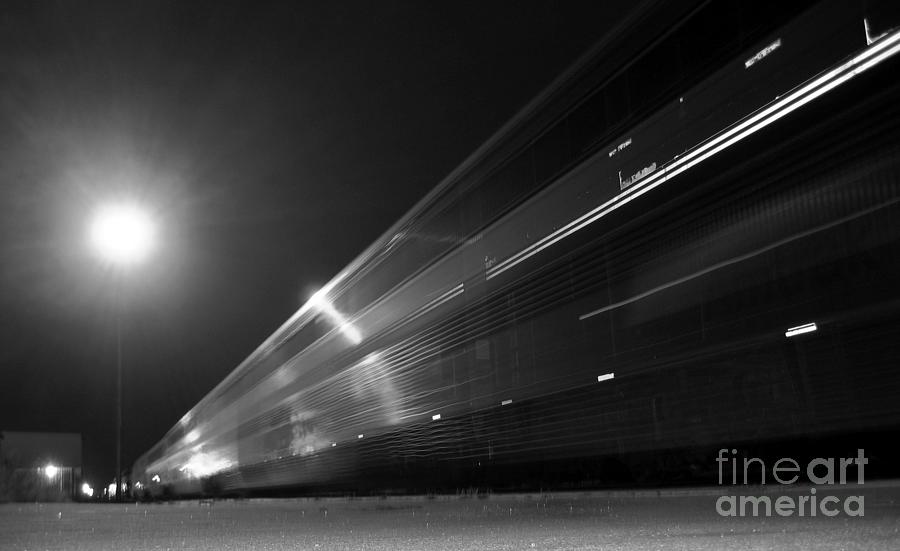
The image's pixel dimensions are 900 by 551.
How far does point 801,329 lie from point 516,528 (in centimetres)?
161

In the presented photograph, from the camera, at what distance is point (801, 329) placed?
385cm

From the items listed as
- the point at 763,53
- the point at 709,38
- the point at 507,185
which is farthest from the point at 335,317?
the point at 763,53

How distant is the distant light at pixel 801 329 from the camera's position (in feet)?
12.4

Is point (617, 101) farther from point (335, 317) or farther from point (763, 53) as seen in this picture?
point (335, 317)

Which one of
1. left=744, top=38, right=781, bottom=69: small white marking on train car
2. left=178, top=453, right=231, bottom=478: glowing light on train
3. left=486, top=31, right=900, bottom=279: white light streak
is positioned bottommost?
left=178, top=453, right=231, bottom=478: glowing light on train

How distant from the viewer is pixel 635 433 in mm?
4793

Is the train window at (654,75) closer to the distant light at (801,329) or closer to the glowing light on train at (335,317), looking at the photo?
the distant light at (801,329)

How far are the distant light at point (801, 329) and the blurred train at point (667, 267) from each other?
0.04ft

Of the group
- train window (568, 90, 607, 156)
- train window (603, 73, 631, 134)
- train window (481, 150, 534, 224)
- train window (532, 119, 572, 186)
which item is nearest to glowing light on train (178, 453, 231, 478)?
train window (481, 150, 534, 224)

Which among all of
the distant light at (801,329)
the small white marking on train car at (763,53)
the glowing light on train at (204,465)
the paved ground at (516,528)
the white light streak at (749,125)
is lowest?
the glowing light on train at (204,465)

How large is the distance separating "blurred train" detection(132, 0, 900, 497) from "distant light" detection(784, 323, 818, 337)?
0.01 meters

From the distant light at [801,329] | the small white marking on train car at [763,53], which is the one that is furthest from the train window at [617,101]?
the distant light at [801,329]

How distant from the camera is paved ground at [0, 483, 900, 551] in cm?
304

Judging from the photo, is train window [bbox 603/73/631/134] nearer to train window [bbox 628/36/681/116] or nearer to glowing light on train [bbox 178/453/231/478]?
train window [bbox 628/36/681/116]
